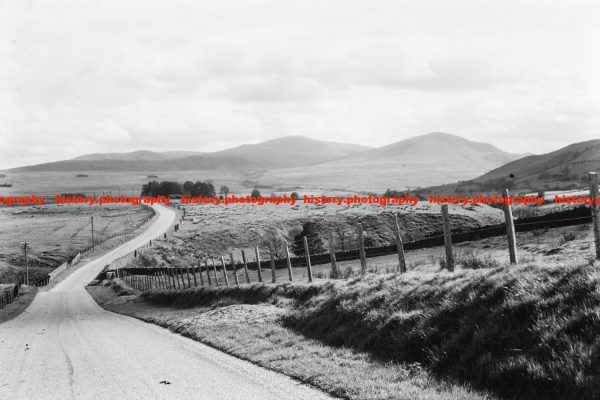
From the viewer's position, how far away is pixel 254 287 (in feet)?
78.9

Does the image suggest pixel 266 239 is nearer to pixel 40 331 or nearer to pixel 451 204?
pixel 451 204

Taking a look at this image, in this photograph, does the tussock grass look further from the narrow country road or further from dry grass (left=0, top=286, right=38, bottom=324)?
dry grass (left=0, top=286, right=38, bottom=324)

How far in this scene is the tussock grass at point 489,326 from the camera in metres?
8.17

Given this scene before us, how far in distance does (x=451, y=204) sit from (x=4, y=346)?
194 ft

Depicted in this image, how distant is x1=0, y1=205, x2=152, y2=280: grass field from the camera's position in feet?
309

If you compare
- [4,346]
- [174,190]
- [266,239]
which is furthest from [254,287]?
[174,190]

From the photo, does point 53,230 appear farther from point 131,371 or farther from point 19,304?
point 131,371

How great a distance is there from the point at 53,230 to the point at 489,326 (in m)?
115

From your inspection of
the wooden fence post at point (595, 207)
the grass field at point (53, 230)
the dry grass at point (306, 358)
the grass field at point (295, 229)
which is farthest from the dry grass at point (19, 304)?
the wooden fence post at point (595, 207)

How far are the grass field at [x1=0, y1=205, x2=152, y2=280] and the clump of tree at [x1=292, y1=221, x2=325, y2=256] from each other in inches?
1697

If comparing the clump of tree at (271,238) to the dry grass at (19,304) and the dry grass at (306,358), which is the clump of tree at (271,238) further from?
the dry grass at (306,358)

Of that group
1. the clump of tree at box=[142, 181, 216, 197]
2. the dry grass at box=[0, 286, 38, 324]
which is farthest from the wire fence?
the clump of tree at box=[142, 181, 216, 197]

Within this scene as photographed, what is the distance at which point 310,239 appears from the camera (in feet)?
206

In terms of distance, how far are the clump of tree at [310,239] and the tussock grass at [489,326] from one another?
41226 millimetres
